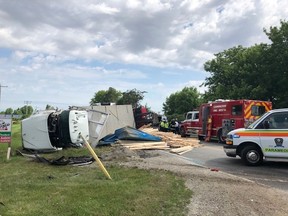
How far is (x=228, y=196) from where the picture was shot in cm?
760

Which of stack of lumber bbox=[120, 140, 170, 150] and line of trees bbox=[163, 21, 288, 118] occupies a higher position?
line of trees bbox=[163, 21, 288, 118]

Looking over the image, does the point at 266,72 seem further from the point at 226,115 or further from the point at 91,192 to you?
the point at 91,192

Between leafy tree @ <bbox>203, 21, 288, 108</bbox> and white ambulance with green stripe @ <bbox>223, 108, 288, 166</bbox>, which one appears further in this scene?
leafy tree @ <bbox>203, 21, 288, 108</bbox>

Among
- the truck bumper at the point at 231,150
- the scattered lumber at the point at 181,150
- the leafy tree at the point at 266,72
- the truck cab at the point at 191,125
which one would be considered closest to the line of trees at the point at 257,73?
the leafy tree at the point at 266,72

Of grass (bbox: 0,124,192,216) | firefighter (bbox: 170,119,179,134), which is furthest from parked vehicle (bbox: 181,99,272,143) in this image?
grass (bbox: 0,124,192,216)

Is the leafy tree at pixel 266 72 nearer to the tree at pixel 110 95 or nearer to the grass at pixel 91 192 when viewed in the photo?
the grass at pixel 91 192

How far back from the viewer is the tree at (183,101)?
292 ft

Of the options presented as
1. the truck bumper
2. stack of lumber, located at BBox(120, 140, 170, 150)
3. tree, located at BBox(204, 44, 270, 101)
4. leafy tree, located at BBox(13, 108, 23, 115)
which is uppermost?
tree, located at BBox(204, 44, 270, 101)

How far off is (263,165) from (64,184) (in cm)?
723

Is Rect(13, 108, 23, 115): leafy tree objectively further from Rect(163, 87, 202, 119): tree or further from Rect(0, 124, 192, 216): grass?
Rect(0, 124, 192, 216): grass

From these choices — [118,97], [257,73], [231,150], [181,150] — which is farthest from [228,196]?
[118,97]

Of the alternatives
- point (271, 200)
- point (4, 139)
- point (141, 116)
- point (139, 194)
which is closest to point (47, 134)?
point (4, 139)

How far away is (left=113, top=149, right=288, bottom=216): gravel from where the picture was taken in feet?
21.8

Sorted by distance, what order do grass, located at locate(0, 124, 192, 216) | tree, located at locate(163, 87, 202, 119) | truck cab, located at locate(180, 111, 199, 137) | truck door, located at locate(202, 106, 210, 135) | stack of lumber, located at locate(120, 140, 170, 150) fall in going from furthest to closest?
tree, located at locate(163, 87, 202, 119) → truck cab, located at locate(180, 111, 199, 137) → truck door, located at locate(202, 106, 210, 135) → stack of lumber, located at locate(120, 140, 170, 150) → grass, located at locate(0, 124, 192, 216)
